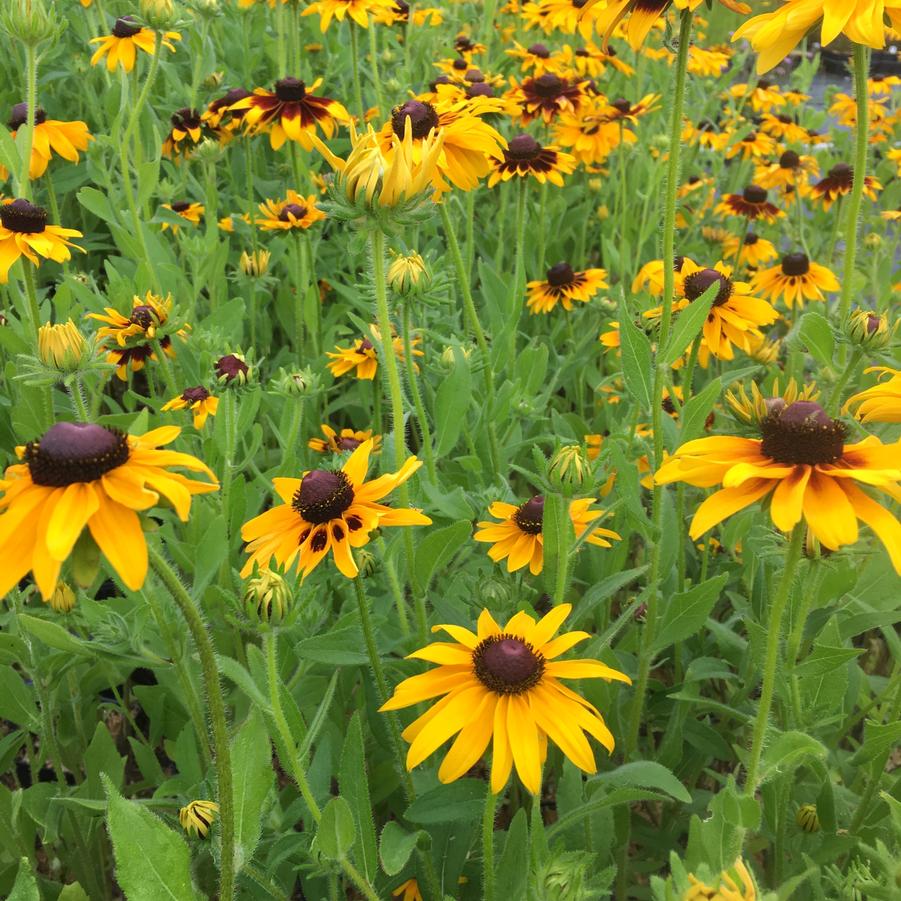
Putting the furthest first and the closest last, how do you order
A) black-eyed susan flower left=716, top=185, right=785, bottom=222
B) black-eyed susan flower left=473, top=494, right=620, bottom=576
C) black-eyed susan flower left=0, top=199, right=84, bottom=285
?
black-eyed susan flower left=716, top=185, right=785, bottom=222 → black-eyed susan flower left=0, top=199, right=84, bottom=285 → black-eyed susan flower left=473, top=494, right=620, bottom=576

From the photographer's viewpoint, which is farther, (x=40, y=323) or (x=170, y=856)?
(x=40, y=323)

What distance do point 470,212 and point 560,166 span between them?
13.8 inches

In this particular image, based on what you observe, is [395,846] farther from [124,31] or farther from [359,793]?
[124,31]

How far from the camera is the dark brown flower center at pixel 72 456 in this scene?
81cm

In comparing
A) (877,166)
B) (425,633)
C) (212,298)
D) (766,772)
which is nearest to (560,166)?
(212,298)

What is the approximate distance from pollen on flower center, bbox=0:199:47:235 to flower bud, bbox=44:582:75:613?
2.71 feet

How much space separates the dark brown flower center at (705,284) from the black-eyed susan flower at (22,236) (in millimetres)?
1318

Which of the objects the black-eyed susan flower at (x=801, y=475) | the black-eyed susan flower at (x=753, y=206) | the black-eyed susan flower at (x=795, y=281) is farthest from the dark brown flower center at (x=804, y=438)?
the black-eyed susan flower at (x=753, y=206)

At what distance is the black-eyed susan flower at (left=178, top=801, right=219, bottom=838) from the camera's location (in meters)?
1.19

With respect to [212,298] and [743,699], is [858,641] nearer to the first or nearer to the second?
[743,699]

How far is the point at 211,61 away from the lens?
2896mm

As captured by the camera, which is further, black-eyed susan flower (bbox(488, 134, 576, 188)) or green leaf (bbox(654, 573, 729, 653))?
black-eyed susan flower (bbox(488, 134, 576, 188))

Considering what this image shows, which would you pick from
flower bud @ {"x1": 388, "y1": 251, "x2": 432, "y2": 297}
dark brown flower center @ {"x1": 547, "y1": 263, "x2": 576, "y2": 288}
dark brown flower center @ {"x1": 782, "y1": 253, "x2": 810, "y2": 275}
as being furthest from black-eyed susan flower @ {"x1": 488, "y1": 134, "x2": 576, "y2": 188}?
flower bud @ {"x1": 388, "y1": 251, "x2": 432, "y2": 297}

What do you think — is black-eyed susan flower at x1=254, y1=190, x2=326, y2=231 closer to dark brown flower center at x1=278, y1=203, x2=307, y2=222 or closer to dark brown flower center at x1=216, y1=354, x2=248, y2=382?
dark brown flower center at x1=278, y1=203, x2=307, y2=222
